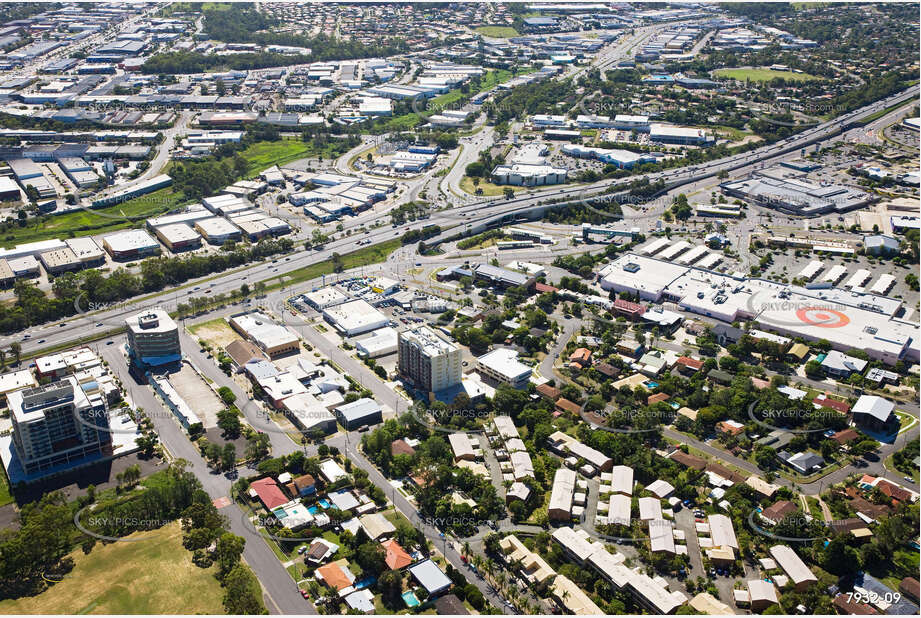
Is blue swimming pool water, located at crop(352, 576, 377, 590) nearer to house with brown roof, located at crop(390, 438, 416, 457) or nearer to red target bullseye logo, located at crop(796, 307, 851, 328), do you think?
house with brown roof, located at crop(390, 438, 416, 457)

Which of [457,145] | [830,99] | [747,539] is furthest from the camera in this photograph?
[830,99]

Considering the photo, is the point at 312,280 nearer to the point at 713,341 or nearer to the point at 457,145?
the point at 713,341

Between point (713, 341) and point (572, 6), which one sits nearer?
point (713, 341)

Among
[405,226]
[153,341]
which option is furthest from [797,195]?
[153,341]

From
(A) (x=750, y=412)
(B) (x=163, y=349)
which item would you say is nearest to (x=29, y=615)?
(B) (x=163, y=349)

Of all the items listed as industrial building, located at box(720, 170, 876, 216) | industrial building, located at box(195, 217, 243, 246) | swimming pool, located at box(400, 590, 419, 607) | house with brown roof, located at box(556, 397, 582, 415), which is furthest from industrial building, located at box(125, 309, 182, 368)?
industrial building, located at box(720, 170, 876, 216)

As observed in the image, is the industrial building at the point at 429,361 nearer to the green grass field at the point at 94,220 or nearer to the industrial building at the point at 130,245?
the industrial building at the point at 130,245
